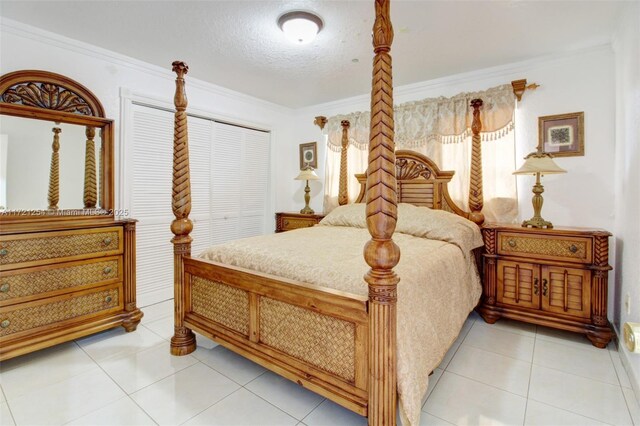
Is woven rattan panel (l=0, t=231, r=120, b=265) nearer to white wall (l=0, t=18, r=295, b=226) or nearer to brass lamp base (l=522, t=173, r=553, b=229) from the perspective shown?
white wall (l=0, t=18, r=295, b=226)

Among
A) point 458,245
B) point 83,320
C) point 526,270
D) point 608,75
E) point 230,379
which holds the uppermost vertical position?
point 608,75

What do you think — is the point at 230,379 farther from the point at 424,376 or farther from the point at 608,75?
the point at 608,75

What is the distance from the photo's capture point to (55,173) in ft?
8.40

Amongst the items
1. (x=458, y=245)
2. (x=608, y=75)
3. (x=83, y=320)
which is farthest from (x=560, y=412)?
(x=83, y=320)

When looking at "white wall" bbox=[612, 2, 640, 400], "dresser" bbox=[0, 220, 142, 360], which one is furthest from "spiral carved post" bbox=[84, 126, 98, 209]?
"white wall" bbox=[612, 2, 640, 400]

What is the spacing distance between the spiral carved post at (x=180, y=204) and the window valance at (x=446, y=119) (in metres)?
2.23

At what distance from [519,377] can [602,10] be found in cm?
245

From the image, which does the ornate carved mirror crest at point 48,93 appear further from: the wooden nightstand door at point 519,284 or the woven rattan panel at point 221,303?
the wooden nightstand door at point 519,284

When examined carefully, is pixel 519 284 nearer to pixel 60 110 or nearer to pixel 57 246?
pixel 57 246

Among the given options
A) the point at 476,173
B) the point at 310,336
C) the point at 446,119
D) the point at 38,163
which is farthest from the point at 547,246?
the point at 38,163

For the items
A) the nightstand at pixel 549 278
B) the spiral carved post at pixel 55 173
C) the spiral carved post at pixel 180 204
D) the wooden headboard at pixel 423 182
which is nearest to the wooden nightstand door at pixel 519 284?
the nightstand at pixel 549 278

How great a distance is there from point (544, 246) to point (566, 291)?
36cm

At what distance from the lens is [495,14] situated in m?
2.18

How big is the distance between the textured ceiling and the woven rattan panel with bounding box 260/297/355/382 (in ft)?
6.32
